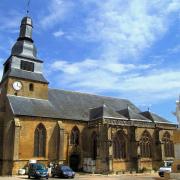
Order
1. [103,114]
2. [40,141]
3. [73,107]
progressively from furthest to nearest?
[73,107]
[103,114]
[40,141]

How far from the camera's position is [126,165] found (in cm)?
3656

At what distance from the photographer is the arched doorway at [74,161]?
36594 millimetres

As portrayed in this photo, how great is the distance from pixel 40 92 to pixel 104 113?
28.4 ft

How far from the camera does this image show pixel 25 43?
130 ft

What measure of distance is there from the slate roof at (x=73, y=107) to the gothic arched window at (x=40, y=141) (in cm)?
164

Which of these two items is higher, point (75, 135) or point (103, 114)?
point (103, 114)

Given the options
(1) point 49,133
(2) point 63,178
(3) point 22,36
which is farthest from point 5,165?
(3) point 22,36

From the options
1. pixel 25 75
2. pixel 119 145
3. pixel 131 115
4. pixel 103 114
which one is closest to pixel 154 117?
pixel 131 115

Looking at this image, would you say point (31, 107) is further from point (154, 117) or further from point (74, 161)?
point (154, 117)

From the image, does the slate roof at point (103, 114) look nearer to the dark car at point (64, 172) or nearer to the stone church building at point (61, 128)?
the stone church building at point (61, 128)

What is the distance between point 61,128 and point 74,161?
4.75 meters

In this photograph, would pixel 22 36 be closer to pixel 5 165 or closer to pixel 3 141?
pixel 3 141

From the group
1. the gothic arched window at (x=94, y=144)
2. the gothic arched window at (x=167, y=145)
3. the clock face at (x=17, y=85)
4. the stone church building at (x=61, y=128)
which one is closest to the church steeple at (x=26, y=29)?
the stone church building at (x=61, y=128)

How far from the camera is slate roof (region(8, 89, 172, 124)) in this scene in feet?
116
